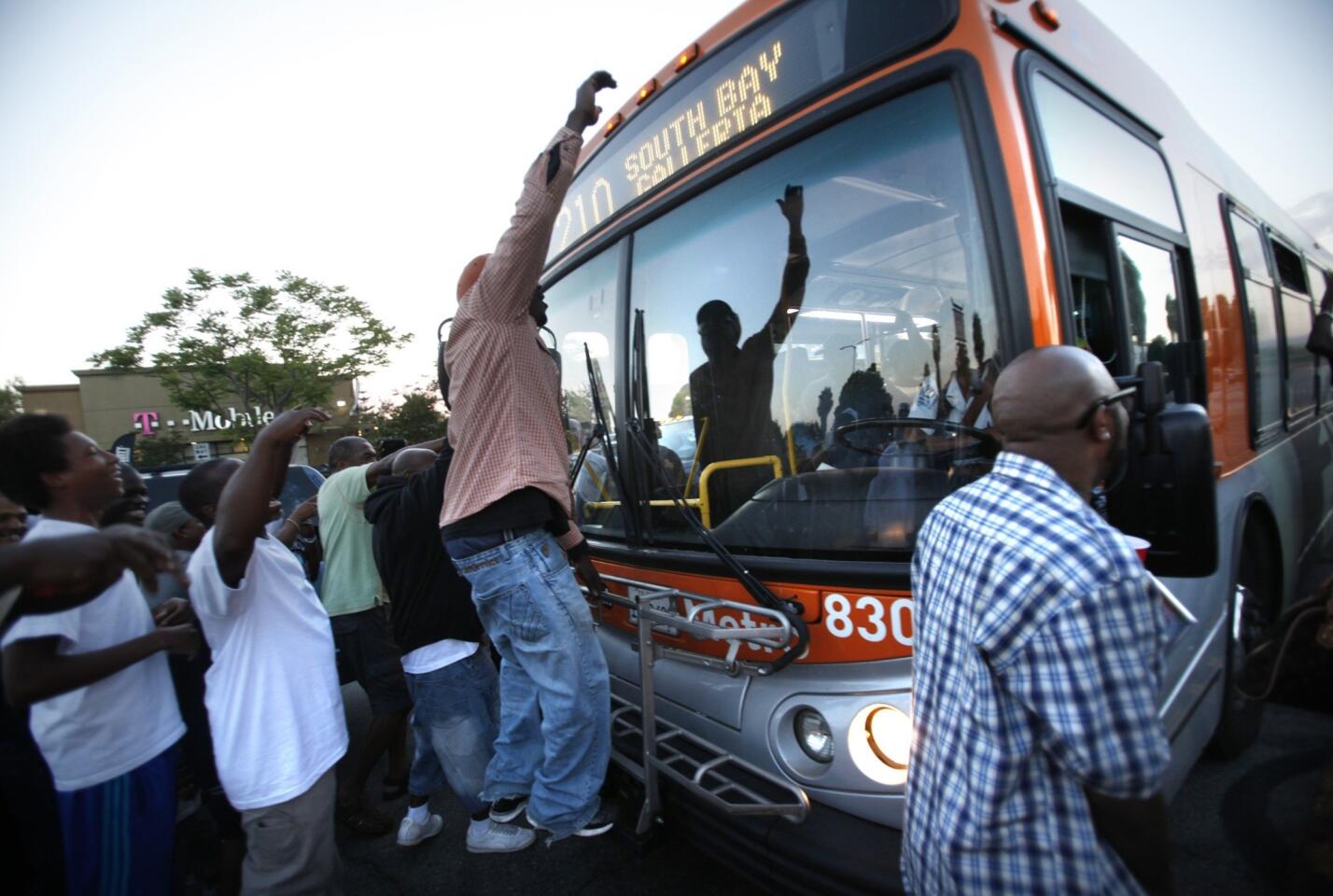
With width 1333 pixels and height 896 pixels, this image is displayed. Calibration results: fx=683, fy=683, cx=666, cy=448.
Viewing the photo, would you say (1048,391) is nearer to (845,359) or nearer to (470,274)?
(845,359)

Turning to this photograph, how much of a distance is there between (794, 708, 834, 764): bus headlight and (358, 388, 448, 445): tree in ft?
108

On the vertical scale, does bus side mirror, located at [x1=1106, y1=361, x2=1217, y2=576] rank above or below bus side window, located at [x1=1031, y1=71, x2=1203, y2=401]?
below

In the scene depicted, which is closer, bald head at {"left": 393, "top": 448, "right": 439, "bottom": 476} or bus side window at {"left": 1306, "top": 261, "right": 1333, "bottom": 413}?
bald head at {"left": 393, "top": 448, "right": 439, "bottom": 476}

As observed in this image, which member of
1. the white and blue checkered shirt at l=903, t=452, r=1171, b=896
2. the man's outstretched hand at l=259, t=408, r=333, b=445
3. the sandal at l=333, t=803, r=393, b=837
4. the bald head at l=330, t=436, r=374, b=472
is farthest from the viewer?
the bald head at l=330, t=436, r=374, b=472

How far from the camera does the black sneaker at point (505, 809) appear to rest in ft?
8.56

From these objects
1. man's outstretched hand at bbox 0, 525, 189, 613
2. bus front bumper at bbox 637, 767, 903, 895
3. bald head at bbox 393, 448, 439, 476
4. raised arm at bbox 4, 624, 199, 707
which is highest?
bald head at bbox 393, 448, 439, 476

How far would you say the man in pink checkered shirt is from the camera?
224cm

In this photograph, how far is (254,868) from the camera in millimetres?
1979

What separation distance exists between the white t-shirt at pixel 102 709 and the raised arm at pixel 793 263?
6.91ft

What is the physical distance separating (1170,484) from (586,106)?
1.98 m

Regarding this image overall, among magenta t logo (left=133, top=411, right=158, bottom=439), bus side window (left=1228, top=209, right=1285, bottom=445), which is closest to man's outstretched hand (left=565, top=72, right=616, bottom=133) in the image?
bus side window (left=1228, top=209, right=1285, bottom=445)

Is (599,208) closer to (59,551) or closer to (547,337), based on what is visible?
(547,337)

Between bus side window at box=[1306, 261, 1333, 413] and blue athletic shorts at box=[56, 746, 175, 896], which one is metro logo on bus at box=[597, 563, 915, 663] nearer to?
blue athletic shorts at box=[56, 746, 175, 896]

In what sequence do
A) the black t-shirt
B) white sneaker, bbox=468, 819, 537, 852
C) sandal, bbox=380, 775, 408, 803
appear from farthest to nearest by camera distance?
1. sandal, bbox=380, 775, 408, 803
2. the black t-shirt
3. white sneaker, bbox=468, 819, 537, 852
